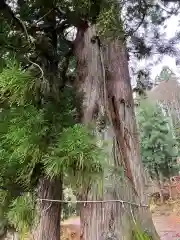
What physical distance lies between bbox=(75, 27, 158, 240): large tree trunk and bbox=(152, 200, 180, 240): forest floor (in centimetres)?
500

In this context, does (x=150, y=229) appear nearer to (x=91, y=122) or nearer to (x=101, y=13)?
(x=91, y=122)

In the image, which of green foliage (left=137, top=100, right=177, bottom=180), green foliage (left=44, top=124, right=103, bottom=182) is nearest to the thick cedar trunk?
green foliage (left=44, top=124, right=103, bottom=182)

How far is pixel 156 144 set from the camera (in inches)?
348

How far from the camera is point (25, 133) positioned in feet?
3.23

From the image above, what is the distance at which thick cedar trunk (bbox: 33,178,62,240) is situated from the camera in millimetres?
1345

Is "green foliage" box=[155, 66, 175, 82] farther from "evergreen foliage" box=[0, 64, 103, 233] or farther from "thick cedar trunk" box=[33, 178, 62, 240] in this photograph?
"evergreen foliage" box=[0, 64, 103, 233]

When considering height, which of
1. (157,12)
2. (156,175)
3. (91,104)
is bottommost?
(91,104)

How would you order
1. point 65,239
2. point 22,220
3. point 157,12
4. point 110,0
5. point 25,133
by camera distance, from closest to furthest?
point 25,133 < point 22,220 < point 110,0 < point 157,12 < point 65,239

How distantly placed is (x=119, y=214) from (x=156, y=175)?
8.34 m

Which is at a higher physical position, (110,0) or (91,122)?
(110,0)

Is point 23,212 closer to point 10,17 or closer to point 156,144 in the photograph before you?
point 10,17

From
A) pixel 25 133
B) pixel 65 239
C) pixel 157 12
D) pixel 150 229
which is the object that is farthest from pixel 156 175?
pixel 25 133

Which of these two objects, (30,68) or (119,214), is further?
(119,214)

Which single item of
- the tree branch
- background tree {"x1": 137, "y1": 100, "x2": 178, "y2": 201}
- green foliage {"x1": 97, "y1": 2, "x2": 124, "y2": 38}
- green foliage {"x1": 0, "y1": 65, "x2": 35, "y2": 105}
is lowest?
green foliage {"x1": 0, "y1": 65, "x2": 35, "y2": 105}
